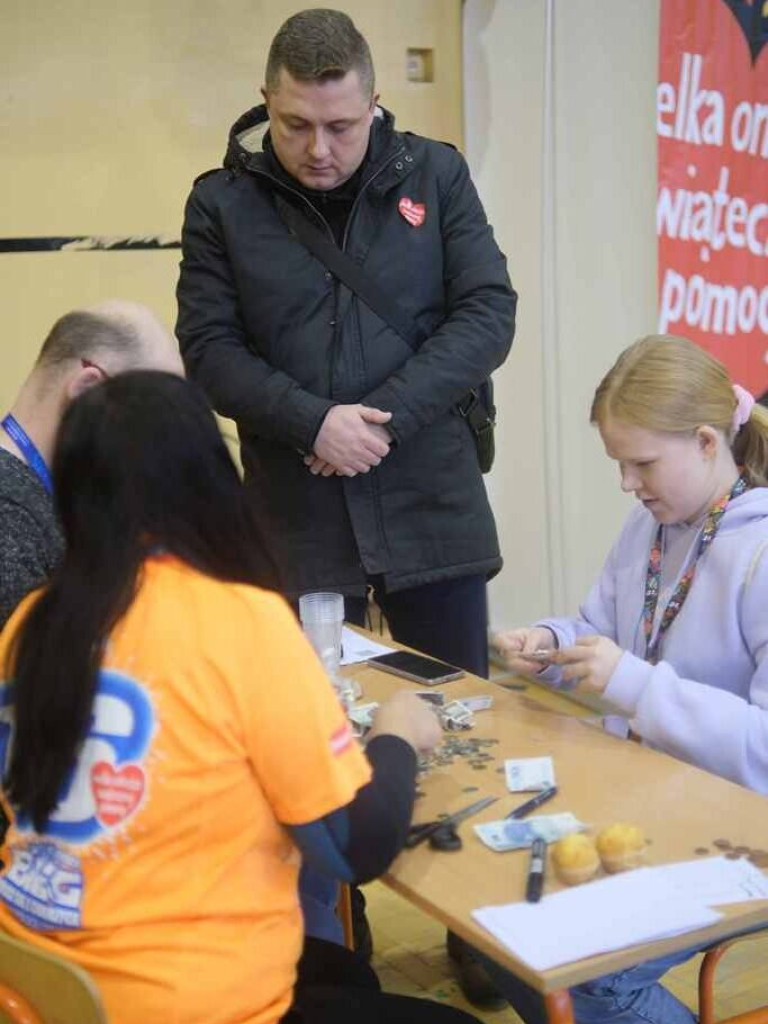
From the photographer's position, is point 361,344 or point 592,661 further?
point 361,344

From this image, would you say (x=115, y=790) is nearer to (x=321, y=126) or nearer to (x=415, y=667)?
(x=415, y=667)

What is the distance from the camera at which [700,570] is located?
2061 mm

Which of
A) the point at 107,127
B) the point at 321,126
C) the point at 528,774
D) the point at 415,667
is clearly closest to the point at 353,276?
the point at 321,126

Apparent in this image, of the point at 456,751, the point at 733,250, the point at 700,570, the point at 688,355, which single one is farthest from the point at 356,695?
the point at 733,250

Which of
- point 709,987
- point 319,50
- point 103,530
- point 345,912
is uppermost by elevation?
point 319,50

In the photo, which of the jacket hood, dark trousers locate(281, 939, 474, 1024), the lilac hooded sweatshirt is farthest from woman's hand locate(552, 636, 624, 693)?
the jacket hood

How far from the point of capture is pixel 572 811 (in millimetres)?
1654

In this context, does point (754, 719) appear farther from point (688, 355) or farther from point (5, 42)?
point (5, 42)

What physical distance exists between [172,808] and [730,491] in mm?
1127

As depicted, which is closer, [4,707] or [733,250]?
[4,707]

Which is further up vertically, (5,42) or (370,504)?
(5,42)

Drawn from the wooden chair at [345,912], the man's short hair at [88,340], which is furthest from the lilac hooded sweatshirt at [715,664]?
the man's short hair at [88,340]

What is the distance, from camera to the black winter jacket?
2.61m

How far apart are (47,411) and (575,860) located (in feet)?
3.28
